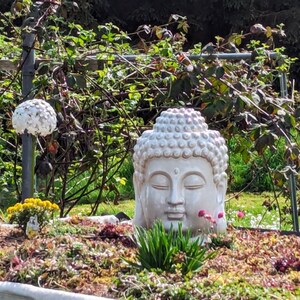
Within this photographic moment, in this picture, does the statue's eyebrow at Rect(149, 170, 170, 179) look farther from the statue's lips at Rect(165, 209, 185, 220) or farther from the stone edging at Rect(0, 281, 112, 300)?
the stone edging at Rect(0, 281, 112, 300)

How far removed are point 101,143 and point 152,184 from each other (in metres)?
2.59

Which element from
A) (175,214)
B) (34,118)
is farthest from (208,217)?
(34,118)

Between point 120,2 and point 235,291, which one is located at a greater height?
point 120,2

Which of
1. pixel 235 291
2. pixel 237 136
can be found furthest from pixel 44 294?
pixel 237 136

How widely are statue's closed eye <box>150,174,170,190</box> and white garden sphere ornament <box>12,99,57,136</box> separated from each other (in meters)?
1.28

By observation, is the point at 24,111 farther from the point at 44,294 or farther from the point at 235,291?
the point at 235,291

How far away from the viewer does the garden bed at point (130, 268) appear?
4.01 m

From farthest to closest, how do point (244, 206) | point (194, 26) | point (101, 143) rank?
point (194, 26) < point (244, 206) < point (101, 143)

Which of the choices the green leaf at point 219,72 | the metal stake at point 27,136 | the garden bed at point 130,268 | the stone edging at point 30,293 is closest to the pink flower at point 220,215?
the garden bed at point 130,268

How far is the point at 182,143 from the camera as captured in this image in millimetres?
4871

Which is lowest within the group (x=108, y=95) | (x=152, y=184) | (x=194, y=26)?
(x=152, y=184)

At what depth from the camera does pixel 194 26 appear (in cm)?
1451

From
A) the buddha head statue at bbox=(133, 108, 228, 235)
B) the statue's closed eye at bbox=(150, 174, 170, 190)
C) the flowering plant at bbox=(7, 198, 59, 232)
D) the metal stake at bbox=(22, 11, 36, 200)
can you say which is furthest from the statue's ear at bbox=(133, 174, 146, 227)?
the metal stake at bbox=(22, 11, 36, 200)

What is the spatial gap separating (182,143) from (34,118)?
1.41 m
